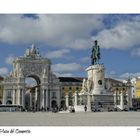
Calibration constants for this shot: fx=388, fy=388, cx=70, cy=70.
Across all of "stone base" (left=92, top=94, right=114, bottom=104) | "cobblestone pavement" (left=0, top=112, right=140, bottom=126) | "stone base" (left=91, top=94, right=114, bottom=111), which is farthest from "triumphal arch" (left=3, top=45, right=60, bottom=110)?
"cobblestone pavement" (left=0, top=112, right=140, bottom=126)

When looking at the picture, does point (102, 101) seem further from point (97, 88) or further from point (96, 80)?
point (96, 80)

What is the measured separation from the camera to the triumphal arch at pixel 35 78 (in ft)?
220

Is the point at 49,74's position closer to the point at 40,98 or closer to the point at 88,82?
the point at 40,98

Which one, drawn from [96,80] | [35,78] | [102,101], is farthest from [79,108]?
[35,78]

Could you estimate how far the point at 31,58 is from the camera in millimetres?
70375

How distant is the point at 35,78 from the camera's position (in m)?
71.2

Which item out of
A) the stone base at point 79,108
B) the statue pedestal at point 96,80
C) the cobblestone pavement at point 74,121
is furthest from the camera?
the stone base at point 79,108

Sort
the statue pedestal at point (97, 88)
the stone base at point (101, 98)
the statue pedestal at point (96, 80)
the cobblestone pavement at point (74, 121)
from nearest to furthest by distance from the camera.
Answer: the cobblestone pavement at point (74, 121)
the stone base at point (101, 98)
the statue pedestal at point (97, 88)
the statue pedestal at point (96, 80)

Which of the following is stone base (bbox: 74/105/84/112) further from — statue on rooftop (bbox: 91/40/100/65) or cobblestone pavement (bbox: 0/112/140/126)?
cobblestone pavement (bbox: 0/112/140/126)

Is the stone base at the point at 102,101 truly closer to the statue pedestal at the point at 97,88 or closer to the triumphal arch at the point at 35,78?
the statue pedestal at the point at 97,88

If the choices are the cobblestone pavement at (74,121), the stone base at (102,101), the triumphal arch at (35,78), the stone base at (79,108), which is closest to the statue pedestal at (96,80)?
the stone base at (102,101)

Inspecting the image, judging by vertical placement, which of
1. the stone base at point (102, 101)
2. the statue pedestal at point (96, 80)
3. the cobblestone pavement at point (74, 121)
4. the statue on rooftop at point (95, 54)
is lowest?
the cobblestone pavement at point (74, 121)

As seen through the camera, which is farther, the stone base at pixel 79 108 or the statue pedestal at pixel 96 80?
the stone base at pixel 79 108
